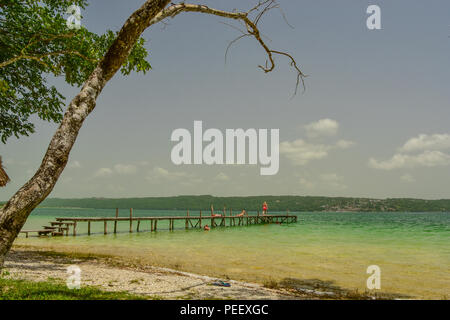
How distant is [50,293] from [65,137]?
375 centimetres

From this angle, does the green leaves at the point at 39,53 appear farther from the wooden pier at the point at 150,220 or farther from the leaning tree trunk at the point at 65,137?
the wooden pier at the point at 150,220

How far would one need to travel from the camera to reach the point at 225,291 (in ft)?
28.4

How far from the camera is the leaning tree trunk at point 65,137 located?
12.0 feet

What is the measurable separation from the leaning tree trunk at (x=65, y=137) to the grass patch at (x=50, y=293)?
2.71 metres

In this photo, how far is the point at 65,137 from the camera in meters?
4.11

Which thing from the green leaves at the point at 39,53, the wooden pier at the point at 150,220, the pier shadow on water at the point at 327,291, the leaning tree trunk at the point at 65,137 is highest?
the green leaves at the point at 39,53

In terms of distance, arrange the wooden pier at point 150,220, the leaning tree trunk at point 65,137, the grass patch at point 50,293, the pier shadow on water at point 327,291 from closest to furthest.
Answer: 1. the leaning tree trunk at point 65,137
2. the grass patch at point 50,293
3. the pier shadow on water at point 327,291
4. the wooden pier at point 150,220

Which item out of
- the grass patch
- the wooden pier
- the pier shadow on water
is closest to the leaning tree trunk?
the grass patch

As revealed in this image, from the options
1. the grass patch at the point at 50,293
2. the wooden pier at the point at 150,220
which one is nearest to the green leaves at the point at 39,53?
the grass patch at the point at 50,293

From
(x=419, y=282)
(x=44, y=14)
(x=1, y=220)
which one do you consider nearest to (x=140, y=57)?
(x=44, y=14)

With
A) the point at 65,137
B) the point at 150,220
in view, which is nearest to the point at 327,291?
the point at 65,137

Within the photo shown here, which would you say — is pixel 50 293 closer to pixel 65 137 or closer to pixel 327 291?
pixel 65 137
